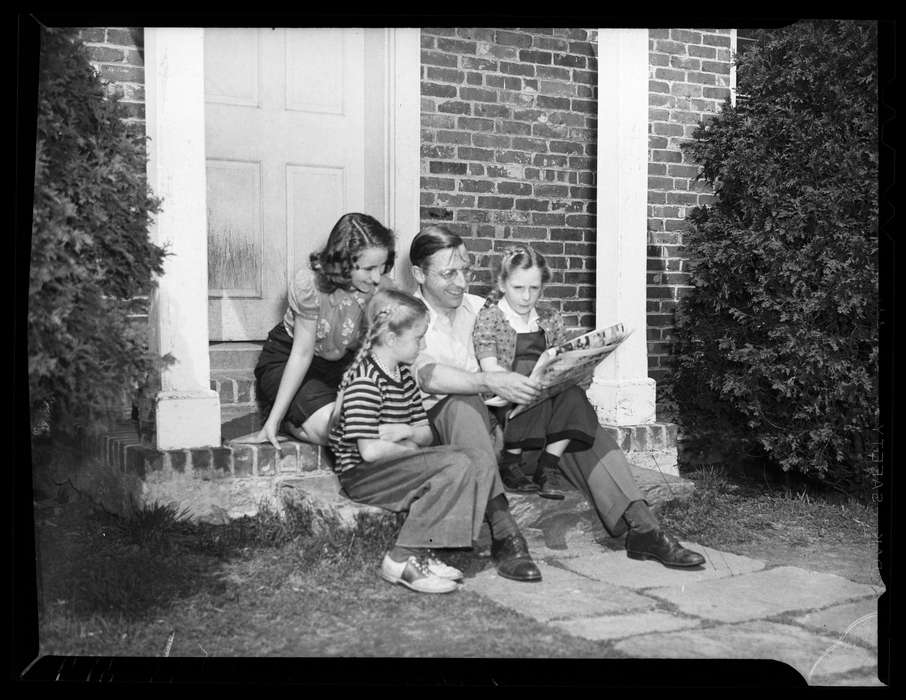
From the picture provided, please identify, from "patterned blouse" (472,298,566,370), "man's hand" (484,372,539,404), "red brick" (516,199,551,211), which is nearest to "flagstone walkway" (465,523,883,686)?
"man's hand" (484,372,539,404)

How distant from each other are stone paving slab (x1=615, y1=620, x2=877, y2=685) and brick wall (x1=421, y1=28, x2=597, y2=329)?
2255 mm

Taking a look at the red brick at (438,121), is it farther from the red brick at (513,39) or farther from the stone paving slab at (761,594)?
the stone paving slab at (761,594)

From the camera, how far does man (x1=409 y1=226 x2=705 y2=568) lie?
3963 millimetres

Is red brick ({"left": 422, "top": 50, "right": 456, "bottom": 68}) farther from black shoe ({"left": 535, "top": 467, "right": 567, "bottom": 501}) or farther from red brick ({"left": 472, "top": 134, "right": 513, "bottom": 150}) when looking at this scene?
black shoe ({"left": 535, "top": 467, "right": 567, "bottom": 501})

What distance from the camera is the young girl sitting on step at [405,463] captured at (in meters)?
3.68

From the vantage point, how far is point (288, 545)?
398cm

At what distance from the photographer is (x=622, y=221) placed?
490 centimetres

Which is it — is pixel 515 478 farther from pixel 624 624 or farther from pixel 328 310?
pixel 328 310

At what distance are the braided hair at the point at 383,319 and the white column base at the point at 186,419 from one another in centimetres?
51

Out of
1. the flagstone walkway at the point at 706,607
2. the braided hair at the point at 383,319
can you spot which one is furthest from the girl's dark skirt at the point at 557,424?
the braided hair at the point at 383,319

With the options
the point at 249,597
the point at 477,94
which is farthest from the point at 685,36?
the point at 249,597

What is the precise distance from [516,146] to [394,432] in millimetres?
2091
